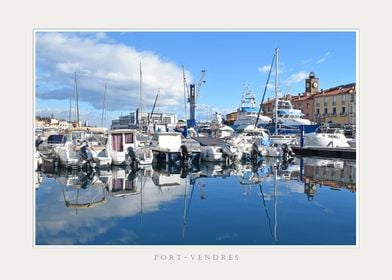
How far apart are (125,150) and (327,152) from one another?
68.3 feet

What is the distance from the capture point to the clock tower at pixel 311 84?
8062cm

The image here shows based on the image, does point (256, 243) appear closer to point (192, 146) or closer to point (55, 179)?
point (55, 179)

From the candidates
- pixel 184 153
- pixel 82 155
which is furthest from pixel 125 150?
pixel 184 153

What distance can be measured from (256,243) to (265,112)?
69.6 m

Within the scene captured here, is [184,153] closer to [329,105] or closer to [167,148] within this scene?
[167,148]

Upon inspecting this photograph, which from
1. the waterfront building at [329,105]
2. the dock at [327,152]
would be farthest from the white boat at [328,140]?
the waterfront building at [329,105]

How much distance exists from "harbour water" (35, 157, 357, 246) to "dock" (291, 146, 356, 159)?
13.2 meters

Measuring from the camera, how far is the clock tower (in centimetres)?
8062

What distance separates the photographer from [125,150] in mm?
24312

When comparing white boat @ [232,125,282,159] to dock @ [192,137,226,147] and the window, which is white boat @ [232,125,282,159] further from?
the window

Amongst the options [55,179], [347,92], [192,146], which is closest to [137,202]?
[55,179]

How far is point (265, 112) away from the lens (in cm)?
7594

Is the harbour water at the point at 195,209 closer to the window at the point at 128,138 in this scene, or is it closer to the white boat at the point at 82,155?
the white boat at the point at 82,155

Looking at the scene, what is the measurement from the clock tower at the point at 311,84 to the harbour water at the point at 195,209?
64.7 meters
